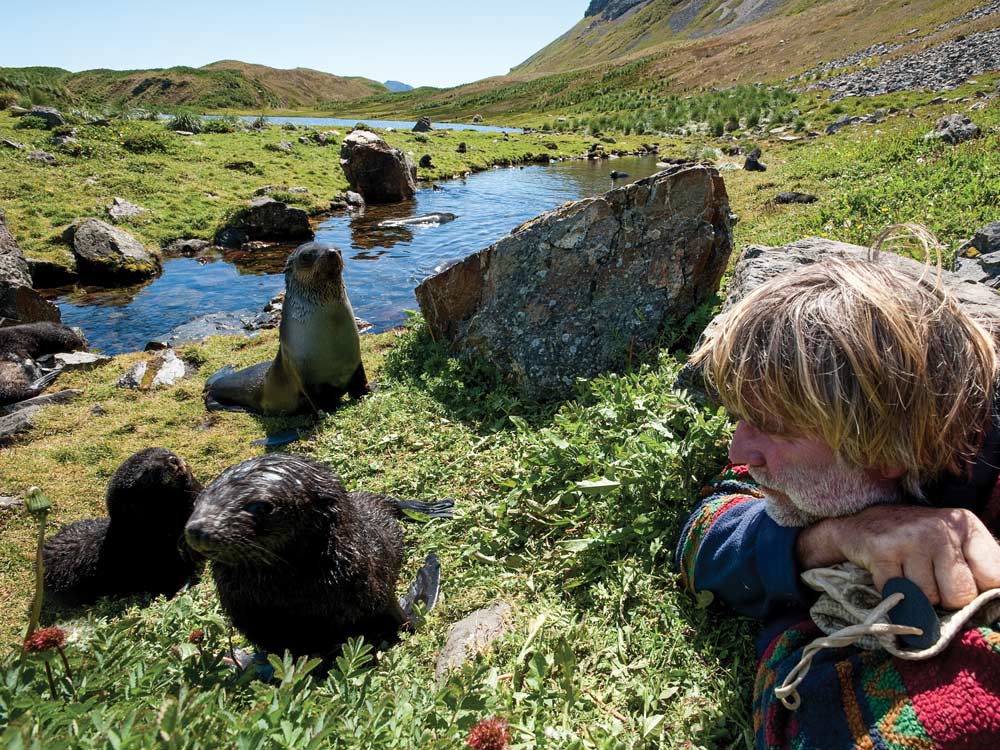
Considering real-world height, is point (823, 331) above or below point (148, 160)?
below

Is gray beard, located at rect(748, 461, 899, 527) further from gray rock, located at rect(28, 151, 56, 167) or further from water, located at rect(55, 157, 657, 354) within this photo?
gray rock, located at rect(28, 151, 56, 167)

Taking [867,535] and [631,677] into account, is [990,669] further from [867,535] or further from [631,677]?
[631,677]

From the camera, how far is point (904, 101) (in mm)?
23516

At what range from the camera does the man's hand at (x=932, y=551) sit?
1.43m

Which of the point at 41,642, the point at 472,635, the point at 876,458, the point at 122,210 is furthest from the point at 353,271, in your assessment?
the point at 876,458

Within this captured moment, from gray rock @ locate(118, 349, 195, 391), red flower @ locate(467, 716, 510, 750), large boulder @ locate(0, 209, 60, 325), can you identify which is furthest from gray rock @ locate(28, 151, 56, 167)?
red flower @ locate(467, 716, 510, 750)

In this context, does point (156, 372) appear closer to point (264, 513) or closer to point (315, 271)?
point (315, 271)

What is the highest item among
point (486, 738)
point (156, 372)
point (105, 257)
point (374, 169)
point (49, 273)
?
point (374, 169)

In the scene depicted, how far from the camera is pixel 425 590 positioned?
11.7 ft

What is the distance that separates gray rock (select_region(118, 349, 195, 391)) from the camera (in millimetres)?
8203

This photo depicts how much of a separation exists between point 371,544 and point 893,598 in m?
2.65

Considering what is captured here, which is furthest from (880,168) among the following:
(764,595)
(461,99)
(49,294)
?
(461,99)

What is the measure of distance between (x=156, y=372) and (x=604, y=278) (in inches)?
275

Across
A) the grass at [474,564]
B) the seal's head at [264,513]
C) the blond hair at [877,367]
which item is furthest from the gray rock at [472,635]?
the blond hair at [877,367]
